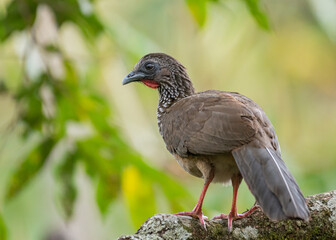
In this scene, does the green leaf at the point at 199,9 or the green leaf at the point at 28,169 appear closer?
the green leaf at the point at 199,9

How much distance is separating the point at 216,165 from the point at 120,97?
5.94 metres

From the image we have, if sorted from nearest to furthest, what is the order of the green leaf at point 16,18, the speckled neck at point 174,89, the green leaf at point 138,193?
the green leaf at point 138,193 → the green leaf at point 16,18 → the speckled neck at point 174,89

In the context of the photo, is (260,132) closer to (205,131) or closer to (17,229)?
(205,131)

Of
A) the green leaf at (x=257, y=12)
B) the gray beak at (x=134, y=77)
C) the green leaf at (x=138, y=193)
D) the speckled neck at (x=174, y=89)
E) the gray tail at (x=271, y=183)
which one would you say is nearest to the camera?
the gray tail at (x=271, y=183)

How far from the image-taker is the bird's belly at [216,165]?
13.5ft

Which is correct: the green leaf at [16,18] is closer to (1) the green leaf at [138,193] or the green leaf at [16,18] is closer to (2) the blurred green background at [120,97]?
(2) the blurred green background at [120,97]

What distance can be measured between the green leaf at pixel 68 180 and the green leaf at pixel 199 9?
144cm

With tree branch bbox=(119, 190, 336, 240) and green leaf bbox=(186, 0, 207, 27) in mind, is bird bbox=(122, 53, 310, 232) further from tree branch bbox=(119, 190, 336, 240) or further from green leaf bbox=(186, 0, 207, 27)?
green leaf bbox=(186, 0, 207, 27)

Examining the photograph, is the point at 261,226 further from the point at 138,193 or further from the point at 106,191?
the point at 106,191

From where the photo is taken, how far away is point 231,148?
3.86m

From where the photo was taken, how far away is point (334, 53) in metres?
14.6

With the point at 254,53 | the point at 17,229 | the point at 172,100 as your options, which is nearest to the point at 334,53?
Result: the point at 254,53

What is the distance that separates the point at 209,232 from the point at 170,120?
145 centimetres

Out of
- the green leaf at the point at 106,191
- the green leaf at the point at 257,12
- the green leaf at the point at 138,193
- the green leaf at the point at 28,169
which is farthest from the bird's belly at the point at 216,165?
the green leaf at the point at 28,169
